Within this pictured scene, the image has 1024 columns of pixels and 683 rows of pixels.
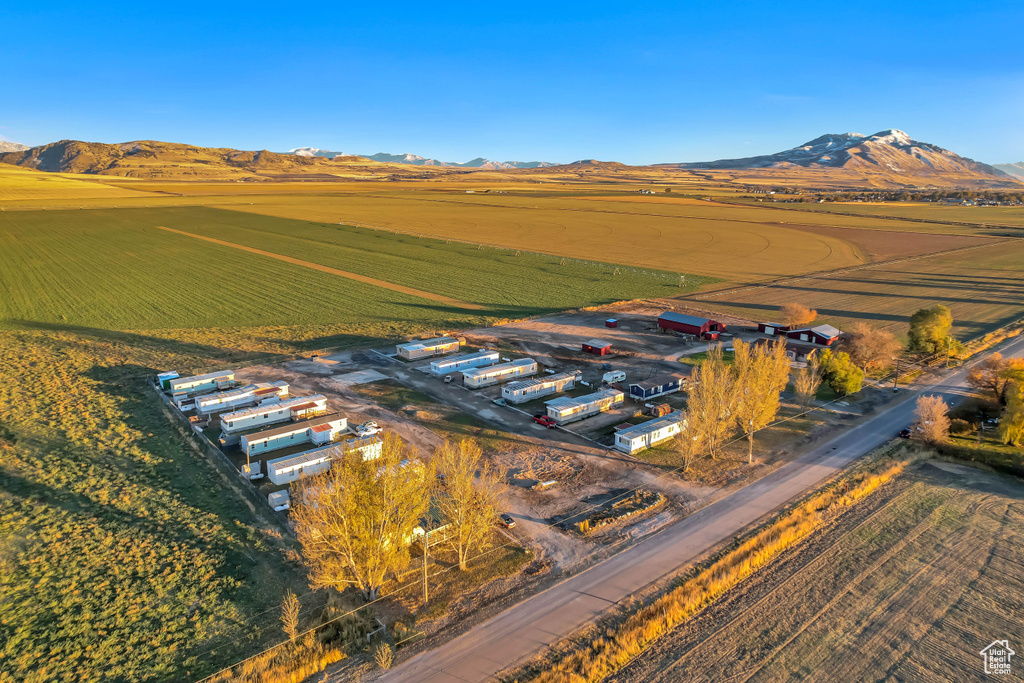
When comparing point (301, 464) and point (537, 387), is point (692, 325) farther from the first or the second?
point (301, 464)

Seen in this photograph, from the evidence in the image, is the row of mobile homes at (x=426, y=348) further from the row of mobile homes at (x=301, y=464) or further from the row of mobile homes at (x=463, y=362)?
the row of mobile homes at (x=301, y=464)

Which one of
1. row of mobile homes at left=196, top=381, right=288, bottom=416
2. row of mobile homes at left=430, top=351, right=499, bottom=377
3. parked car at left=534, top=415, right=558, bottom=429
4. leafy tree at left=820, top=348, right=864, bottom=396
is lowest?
parked car at left=534, top=415, right=558, bottom=429

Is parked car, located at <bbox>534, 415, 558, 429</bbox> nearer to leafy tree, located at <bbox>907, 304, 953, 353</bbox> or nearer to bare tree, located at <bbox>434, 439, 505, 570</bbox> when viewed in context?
bare tree, located at <bbox>434, 439, 505, 570</bbox>

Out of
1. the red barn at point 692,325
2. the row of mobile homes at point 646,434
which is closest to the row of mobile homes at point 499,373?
the row of mobile homes at point 646,434

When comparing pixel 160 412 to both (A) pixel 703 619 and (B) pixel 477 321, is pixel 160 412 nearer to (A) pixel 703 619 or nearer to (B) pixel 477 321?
(B) pixel 477 321

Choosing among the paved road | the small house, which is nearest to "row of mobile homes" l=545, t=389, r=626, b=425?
the small house

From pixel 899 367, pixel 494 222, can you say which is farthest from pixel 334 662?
pixel 494 222
